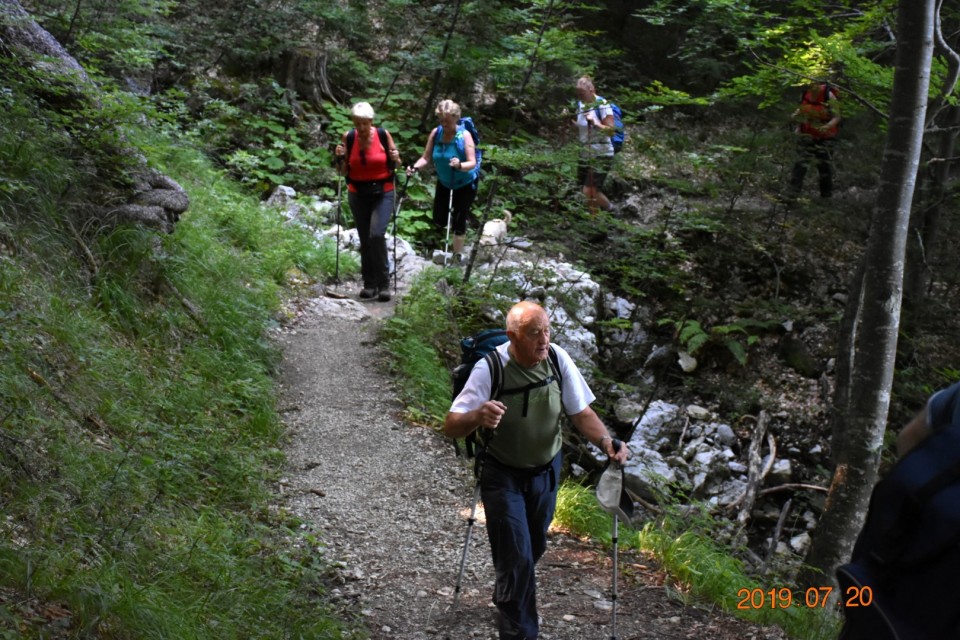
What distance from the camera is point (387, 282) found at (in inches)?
407

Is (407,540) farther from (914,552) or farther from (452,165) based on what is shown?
(452,165)

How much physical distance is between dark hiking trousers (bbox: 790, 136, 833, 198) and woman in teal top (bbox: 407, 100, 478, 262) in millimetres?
5254

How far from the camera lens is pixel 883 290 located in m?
5.85

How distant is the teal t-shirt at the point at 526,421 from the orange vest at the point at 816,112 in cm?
755

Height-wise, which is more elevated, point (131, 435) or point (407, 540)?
point (131, 435)

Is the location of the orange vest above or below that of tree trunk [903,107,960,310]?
above

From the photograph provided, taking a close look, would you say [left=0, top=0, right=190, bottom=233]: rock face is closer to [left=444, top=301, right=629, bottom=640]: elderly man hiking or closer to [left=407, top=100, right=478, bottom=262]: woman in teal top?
[left=407, top=100, right=478, bottom=262]: woman in teal top

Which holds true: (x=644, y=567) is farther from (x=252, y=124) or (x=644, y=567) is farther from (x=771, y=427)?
(x=252, y=124)

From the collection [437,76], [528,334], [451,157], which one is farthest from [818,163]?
[528,334]

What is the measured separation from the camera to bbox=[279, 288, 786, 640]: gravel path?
5.03 meters

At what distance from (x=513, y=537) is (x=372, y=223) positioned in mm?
5970

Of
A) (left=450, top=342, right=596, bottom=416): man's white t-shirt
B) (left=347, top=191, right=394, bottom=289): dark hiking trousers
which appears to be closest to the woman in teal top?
(left=347, top=191, right=394, bottom=289): dark hiking trousers

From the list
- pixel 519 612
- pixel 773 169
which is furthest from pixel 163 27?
pixel 519 612

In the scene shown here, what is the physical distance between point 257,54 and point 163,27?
1.79m
